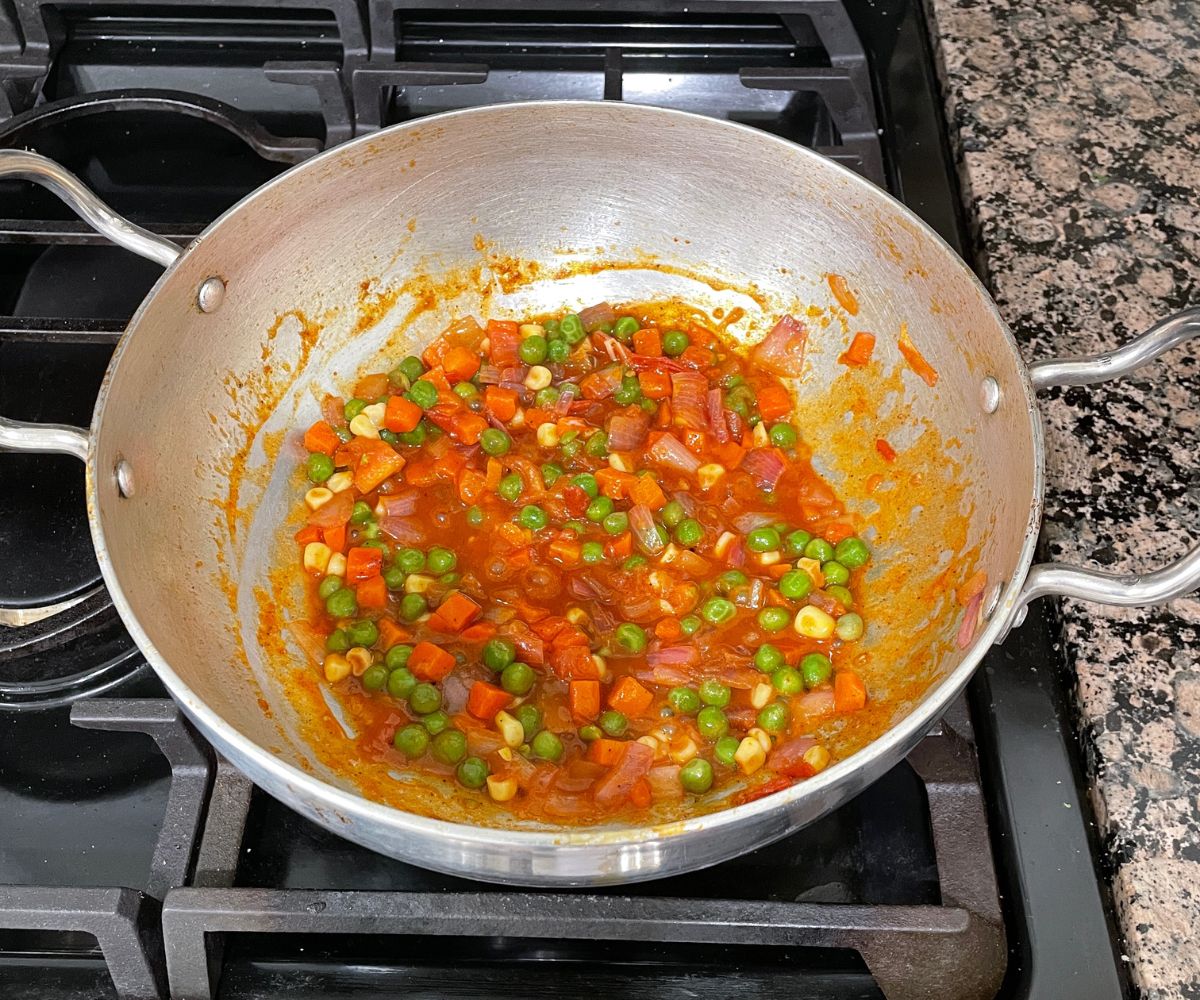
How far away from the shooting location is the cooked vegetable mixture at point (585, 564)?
179cm

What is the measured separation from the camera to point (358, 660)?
1.88 metres

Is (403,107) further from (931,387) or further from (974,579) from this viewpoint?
(974,579)

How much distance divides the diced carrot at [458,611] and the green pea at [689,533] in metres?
0.41

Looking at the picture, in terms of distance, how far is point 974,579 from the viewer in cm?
178

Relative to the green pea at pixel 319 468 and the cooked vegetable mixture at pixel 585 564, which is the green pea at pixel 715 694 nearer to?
the cooked vegetable mixture at pixel 585 564

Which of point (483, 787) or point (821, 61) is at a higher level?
point (821, 61)

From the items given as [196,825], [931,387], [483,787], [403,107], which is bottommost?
[483,787]

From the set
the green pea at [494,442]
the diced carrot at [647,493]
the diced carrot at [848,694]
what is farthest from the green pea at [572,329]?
the diced carrot at [848,694]

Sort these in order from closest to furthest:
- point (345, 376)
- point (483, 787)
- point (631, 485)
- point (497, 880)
A: point (497, 880) → point (483, 787) → point (631, 485) → point (345, 376)

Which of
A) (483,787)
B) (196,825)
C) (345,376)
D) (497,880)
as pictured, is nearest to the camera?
(497,880)

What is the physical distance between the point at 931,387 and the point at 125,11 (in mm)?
2021

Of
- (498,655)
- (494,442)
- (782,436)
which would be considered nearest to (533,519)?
(494,442)

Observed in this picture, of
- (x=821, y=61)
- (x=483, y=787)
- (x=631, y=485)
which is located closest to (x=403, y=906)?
(x=483, y=787)

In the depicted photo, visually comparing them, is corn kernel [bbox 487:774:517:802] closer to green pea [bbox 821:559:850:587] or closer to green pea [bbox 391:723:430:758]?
green pea [bbox 391:723:430:758]
